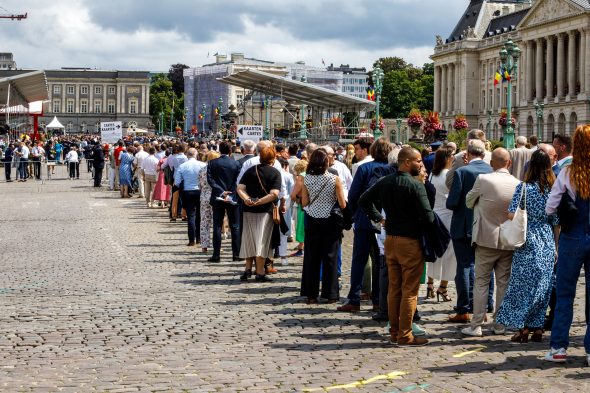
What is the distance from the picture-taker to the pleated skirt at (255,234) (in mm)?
15188

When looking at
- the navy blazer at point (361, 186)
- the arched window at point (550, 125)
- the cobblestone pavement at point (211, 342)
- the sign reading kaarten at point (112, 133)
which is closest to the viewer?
the cobblestone pavement at point (211, 342)

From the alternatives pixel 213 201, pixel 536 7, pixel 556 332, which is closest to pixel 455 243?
pixel 556 332

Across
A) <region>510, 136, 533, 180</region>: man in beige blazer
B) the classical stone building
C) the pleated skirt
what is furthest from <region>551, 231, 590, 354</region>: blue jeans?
the classical stone building

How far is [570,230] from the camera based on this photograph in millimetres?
9688

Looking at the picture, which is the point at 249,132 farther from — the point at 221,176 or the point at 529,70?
the point at 529,70

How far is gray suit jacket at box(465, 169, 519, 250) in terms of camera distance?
11156 mm

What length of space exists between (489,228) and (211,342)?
3.15 meters

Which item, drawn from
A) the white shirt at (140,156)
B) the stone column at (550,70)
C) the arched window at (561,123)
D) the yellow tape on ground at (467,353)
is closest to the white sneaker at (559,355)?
the yellow tape on ground at (467,353)

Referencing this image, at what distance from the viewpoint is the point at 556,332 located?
9734 millimetres

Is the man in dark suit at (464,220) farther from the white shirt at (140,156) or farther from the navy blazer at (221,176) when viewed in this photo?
the white shirt at (140,156)

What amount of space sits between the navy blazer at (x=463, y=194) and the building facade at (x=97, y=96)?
182 m

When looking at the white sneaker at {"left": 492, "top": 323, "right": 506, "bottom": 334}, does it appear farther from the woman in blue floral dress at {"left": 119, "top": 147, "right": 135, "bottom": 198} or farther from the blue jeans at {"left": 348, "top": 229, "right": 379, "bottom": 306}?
the woman in blue floral dress at {"left": 119, "top": 147, "right": 135, "bottom": 198}

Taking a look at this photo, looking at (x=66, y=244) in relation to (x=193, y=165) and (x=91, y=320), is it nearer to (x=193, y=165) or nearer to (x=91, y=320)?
(x=193, y=165)

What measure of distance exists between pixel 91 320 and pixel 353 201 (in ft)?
11.2
